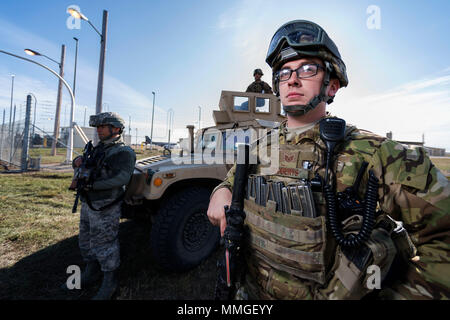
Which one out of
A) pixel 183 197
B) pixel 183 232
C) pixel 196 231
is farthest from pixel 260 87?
pixel 183 232

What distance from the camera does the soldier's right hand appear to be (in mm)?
1077

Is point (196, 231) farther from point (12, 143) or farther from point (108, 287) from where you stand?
point (12, 143)

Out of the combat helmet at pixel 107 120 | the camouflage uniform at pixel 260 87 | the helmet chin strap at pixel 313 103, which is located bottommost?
the helmet chin strap at pixel 313 103

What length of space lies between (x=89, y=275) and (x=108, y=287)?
1.35 ft

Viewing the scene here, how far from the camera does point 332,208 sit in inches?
32.8

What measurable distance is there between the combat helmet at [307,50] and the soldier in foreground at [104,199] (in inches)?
70.4

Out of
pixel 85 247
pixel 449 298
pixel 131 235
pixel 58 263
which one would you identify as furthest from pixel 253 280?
pixel 131 235

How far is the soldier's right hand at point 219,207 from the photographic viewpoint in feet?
3.53

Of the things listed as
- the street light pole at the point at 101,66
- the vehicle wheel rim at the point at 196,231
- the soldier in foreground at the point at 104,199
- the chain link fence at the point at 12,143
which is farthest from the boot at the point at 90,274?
the chain link fence at the point at 12,143

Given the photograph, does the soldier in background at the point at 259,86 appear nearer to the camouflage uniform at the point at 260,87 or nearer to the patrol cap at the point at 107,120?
the camouflage uniform at the point at 260,87

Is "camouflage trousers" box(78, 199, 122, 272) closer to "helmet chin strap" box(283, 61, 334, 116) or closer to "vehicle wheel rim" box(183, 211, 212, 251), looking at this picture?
"vehicle wheel rim" box(183, 211, 212, 251)

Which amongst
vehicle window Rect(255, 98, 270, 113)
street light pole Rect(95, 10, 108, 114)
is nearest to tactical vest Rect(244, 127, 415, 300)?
vehicle window Rect(255, 98, 270, 113)

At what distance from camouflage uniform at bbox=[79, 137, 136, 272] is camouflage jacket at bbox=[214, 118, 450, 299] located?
198 cm

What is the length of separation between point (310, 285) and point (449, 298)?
16.9 inches
